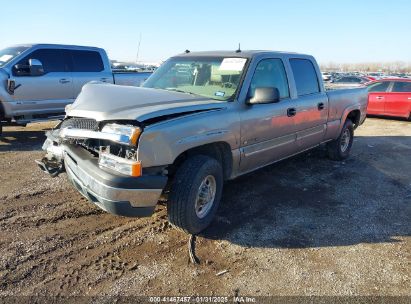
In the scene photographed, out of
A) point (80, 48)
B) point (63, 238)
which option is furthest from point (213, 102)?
point (80, 48)

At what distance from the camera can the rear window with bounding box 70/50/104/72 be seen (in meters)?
9.01

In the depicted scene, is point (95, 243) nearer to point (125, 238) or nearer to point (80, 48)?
point (125, 238)

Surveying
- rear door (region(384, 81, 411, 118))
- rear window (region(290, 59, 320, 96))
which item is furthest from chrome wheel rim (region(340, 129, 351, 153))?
rear door (region(384, 81, 411, 118))

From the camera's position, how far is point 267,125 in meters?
4.56

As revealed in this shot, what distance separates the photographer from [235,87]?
4.28 meters

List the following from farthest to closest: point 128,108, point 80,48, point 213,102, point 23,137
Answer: point 80,48
point 23,137
point 213,102
point 128,108

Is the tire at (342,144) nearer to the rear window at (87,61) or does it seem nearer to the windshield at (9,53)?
the rear window at (87,61)

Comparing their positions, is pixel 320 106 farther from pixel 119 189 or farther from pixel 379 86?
pixel 379 86

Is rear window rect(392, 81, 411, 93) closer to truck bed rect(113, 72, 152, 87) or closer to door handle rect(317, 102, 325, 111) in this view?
door handle rect(317, 102, 325, 111)

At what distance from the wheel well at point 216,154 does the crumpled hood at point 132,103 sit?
417 millimetres

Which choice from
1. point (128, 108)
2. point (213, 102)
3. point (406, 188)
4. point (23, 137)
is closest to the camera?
point (128, 108)

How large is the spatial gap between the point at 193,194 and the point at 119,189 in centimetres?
75

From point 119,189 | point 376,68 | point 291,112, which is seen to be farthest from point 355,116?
point 376,68

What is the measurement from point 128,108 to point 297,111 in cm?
264
